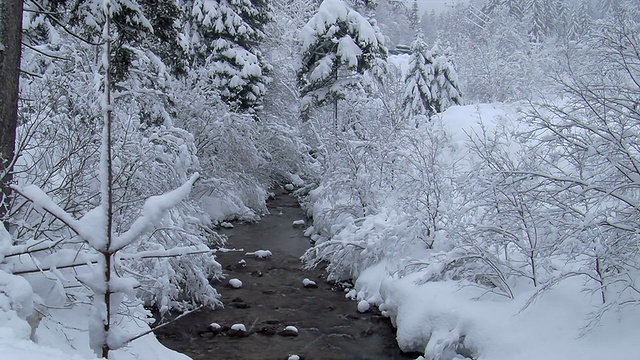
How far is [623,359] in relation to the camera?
646 centimetres

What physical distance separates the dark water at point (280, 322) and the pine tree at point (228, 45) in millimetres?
7511

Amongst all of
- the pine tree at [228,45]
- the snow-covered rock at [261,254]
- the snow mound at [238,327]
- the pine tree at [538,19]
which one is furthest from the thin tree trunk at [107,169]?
the pine tree at [538,19]

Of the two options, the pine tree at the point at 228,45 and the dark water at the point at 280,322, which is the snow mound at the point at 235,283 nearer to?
the dark water at the point at 280,322

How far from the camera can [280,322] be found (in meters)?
10.6

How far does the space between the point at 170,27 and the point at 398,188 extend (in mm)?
6681

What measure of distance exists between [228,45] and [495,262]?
45.3ft

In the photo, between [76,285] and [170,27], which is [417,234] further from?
[76,285]

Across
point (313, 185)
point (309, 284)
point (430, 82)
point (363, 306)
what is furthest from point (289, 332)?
point (430, 82)

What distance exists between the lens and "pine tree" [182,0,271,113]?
759 inches

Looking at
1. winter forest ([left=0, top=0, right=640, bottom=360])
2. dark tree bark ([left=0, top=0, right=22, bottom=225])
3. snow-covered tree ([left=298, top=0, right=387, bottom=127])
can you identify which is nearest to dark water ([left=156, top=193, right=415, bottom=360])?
winter forest ([left=0, top=0, right=640, bottom=360])

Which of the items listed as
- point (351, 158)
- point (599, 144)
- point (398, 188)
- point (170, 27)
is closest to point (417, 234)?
point (398, 188)

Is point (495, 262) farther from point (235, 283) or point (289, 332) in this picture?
point (235, 283)

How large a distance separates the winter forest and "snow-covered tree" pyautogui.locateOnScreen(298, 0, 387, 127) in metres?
0.09

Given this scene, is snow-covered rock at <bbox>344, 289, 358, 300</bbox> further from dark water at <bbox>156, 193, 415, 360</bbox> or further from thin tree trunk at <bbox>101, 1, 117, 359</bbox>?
thin tree trunk at <bbox>101, 1, 117, 359</bbox>
